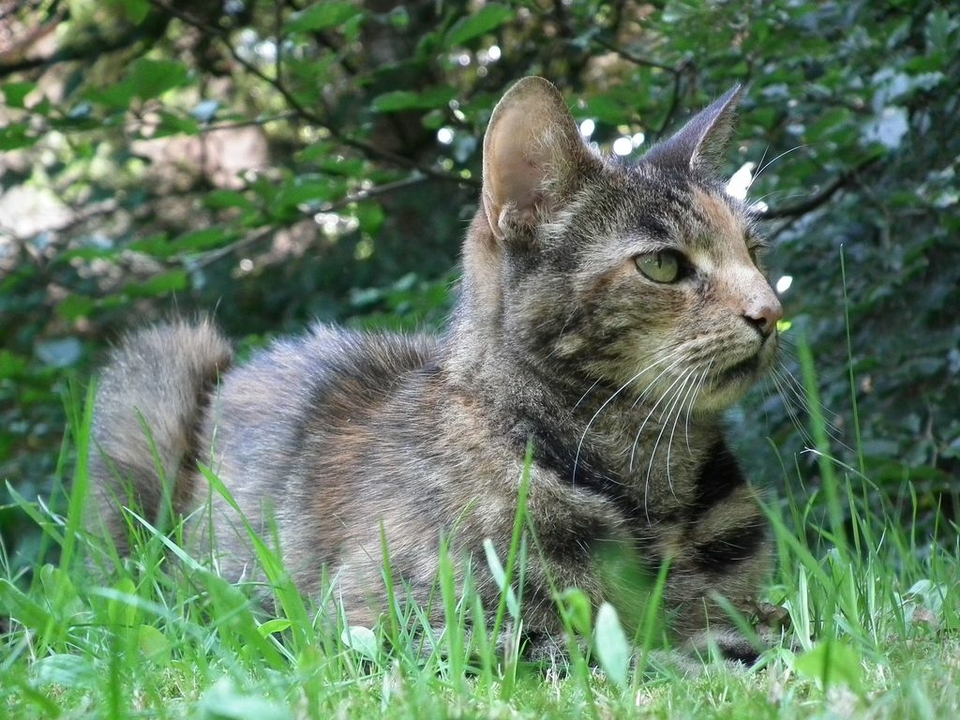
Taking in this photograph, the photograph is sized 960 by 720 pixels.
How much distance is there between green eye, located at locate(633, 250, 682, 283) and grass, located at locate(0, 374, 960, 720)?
1.88ft

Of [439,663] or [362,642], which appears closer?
[439,663]

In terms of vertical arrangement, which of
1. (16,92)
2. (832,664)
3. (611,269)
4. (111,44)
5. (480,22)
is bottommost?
(832,664)

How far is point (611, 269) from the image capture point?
235 centimetres

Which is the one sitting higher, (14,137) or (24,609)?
(14,137)

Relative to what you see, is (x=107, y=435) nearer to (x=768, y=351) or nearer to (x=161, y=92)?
(x=161, y=92)

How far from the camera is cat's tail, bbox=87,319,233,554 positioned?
11.1 feet

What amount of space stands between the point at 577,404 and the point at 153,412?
68.7 inches

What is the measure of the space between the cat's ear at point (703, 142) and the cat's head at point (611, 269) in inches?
3.8

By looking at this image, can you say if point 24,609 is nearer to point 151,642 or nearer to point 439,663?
point 151,642

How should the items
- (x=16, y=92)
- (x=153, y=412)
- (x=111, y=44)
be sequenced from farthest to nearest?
(x=111, y=44) < (x=153, y=412) < (x=16, y=92)

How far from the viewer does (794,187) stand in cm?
370

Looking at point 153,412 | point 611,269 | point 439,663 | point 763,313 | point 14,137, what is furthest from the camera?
point 153,412

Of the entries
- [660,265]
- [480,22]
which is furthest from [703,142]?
[480,22]

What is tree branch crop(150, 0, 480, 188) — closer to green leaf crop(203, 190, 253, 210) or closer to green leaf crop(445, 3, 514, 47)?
green leaf crop(203, 190, 253, 210)
